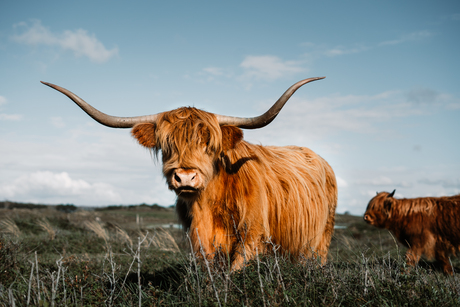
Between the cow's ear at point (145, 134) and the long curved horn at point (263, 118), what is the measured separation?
746 millimetres

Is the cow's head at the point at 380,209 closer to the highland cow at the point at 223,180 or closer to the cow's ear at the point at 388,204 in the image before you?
the cow's ear at the point at 388,204

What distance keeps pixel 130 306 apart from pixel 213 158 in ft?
4.96

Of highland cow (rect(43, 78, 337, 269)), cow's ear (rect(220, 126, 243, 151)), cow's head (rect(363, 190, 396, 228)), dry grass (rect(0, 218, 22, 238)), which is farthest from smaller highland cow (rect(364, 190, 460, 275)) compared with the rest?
dry grass (rect(0, 218, 22, 238))

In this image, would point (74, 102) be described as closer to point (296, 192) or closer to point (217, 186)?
point (217, 186)

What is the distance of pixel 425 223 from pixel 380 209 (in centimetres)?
99

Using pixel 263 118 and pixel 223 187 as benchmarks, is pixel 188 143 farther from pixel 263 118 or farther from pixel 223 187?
pixel 263 118

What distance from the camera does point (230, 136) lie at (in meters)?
3.52

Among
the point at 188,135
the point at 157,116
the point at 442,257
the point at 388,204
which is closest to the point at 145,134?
the point at 157,116

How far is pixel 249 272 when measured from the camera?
9.04ft

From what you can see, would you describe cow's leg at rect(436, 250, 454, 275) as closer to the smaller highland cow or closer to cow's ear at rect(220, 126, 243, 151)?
the smaller highland cow

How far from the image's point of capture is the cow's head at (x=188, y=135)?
3.07m

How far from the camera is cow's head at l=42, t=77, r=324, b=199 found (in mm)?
3074

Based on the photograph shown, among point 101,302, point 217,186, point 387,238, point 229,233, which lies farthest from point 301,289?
point 387,238

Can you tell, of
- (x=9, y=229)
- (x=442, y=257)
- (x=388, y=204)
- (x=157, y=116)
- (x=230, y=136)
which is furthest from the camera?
(x=9, y=229)
